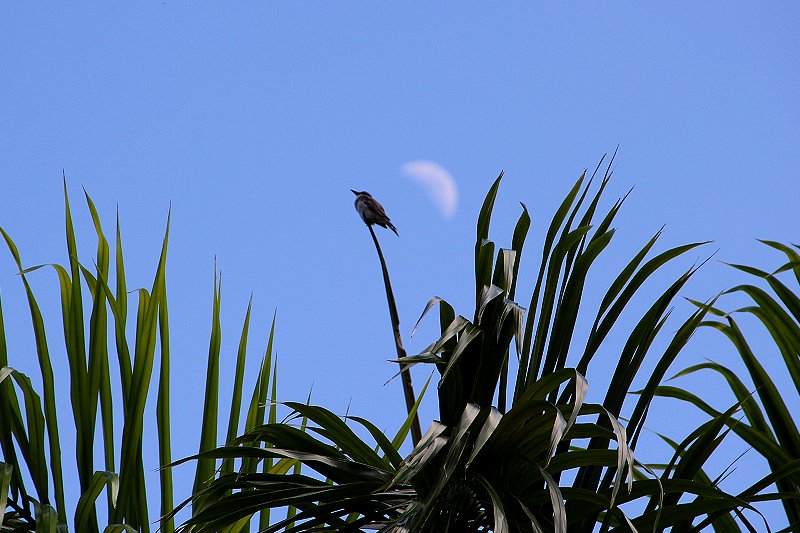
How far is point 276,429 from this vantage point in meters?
1.77

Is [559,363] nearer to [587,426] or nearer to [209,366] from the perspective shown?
[587,426]

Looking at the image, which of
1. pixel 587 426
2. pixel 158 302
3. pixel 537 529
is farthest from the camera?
pixel 158 302

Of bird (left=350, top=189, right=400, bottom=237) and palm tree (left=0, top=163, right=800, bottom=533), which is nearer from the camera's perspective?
palm tree (left=0, top=163, right=800, bottom=533)

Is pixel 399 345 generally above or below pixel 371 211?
below

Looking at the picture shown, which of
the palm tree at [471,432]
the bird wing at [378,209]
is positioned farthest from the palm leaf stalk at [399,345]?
the bird wing at [378,209]

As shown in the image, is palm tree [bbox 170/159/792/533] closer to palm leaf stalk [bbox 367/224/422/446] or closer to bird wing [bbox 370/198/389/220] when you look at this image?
palm leaf stalk [bbox 367/224/422/446]

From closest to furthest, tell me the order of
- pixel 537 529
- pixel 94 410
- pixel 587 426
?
pixel 537 529
pixel 587 426
pixel 94 410

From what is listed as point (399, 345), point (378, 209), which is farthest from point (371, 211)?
point (399, 345)

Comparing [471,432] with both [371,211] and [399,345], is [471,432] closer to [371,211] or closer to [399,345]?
[399,345]

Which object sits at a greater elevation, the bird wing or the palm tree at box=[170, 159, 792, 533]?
the bird wing

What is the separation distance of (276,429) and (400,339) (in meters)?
0.38

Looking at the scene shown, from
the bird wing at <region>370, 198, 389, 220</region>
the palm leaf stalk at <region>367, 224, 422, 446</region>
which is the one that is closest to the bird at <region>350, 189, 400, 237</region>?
the bird wing at <region>370, 198, 389, 220</region>

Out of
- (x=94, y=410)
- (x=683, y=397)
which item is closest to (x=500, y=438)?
(x=683, y=397)

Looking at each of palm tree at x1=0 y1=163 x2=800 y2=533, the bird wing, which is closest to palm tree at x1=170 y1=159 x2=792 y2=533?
Answer: palm tree at x1=0 y1=163 x2=800 y2=533
